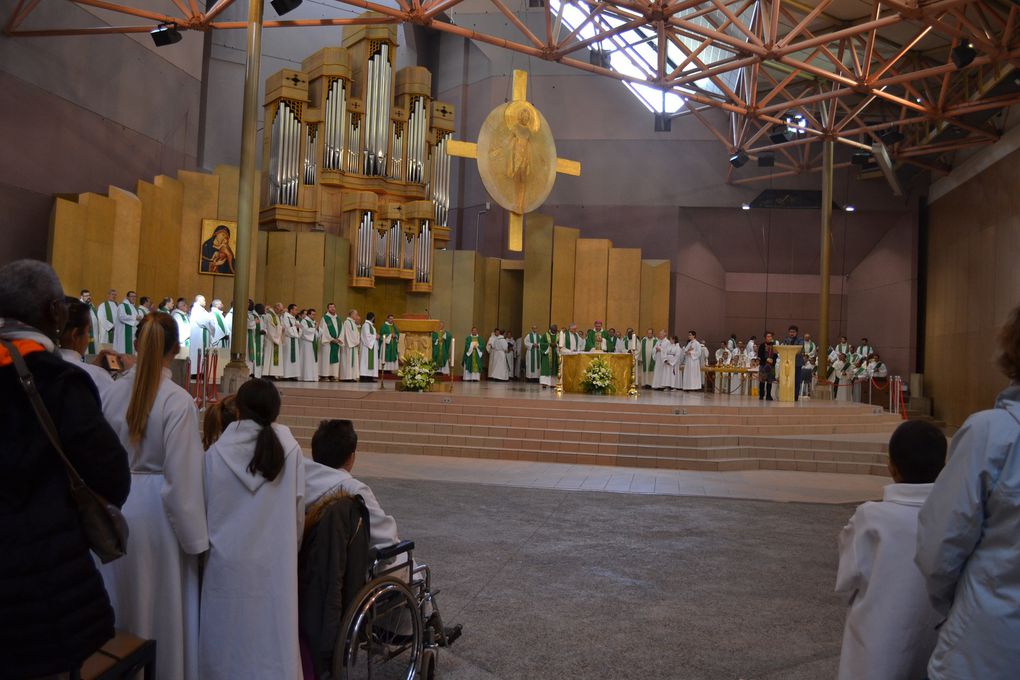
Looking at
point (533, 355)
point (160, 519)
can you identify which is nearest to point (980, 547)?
point (160, 519)

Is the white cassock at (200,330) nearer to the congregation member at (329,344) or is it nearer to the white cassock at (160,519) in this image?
the congregation member at (329,344)

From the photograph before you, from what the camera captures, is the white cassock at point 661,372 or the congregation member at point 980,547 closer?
the congregation member at point 980,547

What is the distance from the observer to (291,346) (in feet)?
57.5

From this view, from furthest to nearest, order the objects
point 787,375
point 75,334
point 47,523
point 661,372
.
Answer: point 661,372 → point 787,375 → point 75,334 → point 47,523

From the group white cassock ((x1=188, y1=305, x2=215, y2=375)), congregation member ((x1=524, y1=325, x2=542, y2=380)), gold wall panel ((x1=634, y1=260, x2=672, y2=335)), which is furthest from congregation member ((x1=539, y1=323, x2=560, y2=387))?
white cassock ((x1=188, y1=305, x2=215, y2=375))

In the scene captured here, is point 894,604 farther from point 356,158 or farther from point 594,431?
point 356,158

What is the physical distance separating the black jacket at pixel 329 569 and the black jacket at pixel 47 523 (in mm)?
1190

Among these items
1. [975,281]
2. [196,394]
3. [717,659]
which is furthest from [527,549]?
[975,281]

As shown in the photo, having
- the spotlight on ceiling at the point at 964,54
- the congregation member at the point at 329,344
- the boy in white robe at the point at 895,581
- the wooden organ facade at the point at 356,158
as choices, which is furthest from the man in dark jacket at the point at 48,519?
the wooden organ facade at the point at 356,158

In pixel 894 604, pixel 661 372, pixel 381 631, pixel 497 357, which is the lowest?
pixel 381 631

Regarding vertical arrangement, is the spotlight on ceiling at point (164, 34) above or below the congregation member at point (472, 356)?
above

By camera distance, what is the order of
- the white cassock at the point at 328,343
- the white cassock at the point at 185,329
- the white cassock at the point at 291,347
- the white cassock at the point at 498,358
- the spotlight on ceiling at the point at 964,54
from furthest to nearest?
the white cassock at the point at 498,358, the white cassock at the point at 328,343, the white cassock at the point at 291,347, the white cassock at the point at 185,329, the spotlight on ceiling at the point at 964,54

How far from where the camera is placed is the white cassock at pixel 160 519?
287 cm

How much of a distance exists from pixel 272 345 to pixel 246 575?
14.5 metres
